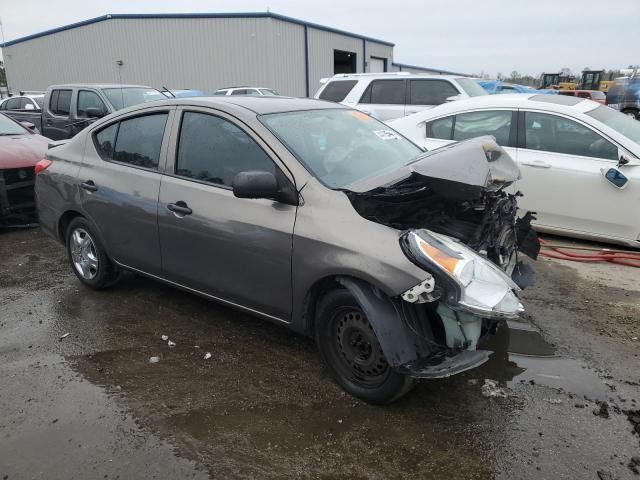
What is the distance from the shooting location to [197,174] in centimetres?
A: 374

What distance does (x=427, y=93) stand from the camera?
34.1 ft

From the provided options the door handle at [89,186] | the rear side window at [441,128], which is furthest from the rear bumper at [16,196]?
the rear side window at [441,128]

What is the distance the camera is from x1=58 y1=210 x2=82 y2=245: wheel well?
479cm

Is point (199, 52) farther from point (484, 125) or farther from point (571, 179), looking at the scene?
point (571, 179)

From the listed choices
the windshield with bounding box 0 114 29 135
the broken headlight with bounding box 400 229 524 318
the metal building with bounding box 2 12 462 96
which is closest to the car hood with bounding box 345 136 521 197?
the broken headlight with bounding box 400 229 524 318

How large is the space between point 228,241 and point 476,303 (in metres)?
1.66

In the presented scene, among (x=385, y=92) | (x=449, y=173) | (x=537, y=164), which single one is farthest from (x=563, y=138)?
(x=385, y=92)

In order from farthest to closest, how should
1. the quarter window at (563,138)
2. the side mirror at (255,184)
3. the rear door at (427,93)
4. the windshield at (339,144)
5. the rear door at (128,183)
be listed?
the rear door at (427,93) < the quarter window at (563,138) < the rear door at (128,183) < the windshield at (339,144) < the side mirror at (255,184)

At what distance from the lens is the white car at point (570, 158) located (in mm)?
5410

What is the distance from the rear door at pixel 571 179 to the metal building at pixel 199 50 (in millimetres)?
22162

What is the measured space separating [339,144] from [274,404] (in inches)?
70.0

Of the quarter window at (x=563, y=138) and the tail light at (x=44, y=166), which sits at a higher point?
the quarter window at (x=563, y=138)

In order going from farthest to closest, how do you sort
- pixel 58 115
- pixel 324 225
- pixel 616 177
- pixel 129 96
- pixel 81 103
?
pixel 58 115 → pixel 81 103 → pixel 129 96 → pixel 616 177 → pixel 324 225

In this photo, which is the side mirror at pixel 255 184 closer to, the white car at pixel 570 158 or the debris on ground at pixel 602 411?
the debris on ground at pixel 602 411
